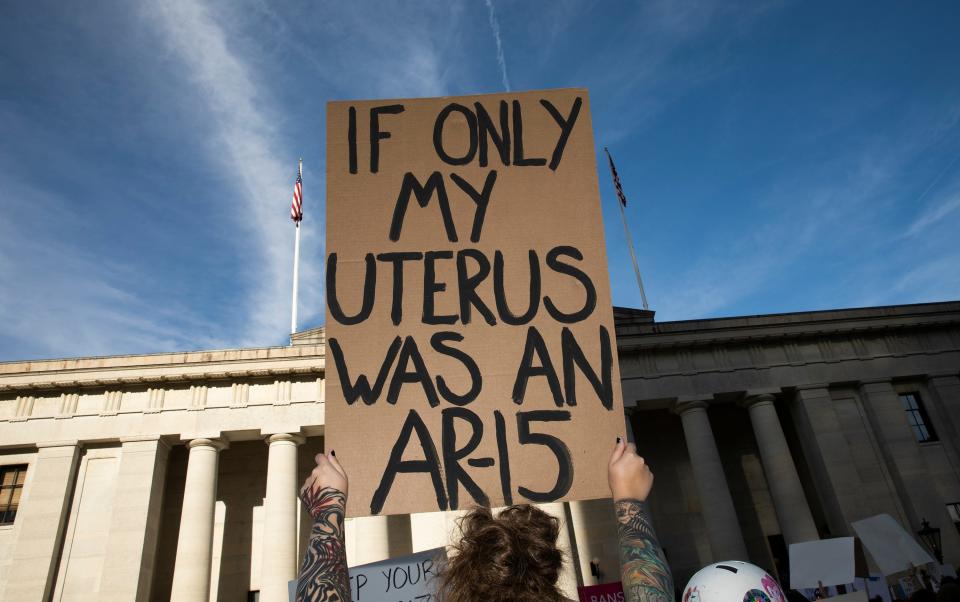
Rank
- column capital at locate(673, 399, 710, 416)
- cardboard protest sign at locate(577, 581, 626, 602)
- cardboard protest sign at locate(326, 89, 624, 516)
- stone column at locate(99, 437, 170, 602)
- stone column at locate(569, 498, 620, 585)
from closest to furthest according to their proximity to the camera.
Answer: cardboard protest sign at locate(326, 89, 624, 516)
cardboard protest sign at locate(577, 581, 626, 602)
stone column at locate(99, 437, 170, 602)
stone column at locate(569, 498, 620, 585)
column capital at locate(673, 399, 710, 416)

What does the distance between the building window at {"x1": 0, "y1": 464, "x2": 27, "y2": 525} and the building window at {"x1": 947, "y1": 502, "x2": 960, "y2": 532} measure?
36858 millimetres

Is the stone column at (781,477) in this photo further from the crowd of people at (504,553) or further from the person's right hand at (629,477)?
the crowd of people at (504,553)

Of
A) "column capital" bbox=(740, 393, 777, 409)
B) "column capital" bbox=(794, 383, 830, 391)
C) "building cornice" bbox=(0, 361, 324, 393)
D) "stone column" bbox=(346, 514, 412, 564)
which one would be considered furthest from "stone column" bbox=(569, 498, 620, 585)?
"building cornice" bbox=(0, 361, 324, 393)

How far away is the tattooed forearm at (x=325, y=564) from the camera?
7.98 ft

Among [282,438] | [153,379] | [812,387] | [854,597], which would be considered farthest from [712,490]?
[153,379]

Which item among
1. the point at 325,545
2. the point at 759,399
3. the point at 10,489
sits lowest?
the point at 325,545

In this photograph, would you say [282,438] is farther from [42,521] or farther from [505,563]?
[505,563]

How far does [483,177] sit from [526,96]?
909 mm

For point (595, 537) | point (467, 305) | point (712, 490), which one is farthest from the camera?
point (712, 490)

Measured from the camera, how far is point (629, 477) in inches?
123

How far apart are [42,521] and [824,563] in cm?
2549

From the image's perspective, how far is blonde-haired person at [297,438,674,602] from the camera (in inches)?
90.4

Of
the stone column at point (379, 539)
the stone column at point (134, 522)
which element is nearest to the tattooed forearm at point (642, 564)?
the stone column at point (379, 539)

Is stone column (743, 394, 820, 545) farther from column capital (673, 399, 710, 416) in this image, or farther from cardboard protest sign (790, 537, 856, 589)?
cardboard protest sign (790, 537, 856, 589)
